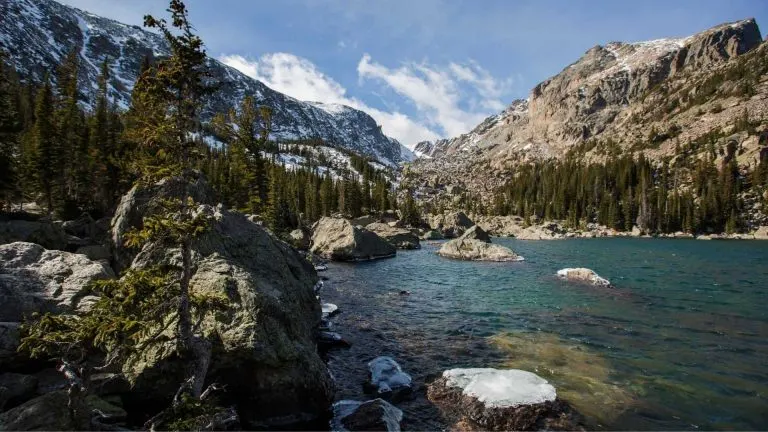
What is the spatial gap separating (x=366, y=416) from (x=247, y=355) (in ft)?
12.7

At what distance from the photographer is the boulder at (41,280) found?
1027cm

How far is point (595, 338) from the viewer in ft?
59.5

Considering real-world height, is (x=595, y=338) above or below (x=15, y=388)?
below

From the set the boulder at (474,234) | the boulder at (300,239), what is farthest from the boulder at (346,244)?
the boulder at (474,234)

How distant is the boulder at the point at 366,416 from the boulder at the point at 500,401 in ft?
6.09

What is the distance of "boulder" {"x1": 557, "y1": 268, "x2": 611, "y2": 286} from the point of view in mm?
31984

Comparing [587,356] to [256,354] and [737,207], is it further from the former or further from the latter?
[737,207]

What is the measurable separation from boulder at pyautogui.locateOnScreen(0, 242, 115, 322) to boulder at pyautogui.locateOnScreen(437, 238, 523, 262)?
46.6 meters

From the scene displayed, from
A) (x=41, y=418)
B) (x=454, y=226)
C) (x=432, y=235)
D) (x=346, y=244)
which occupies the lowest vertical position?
(x=41, y=418)

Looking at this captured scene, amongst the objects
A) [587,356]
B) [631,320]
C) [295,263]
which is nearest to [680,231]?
[631,320]

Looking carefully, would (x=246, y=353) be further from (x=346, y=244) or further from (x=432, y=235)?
(x=432, y=235)

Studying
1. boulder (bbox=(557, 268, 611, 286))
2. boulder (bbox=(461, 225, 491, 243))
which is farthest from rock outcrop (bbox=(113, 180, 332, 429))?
boulder (bbox=(461, 225, 491, 243))

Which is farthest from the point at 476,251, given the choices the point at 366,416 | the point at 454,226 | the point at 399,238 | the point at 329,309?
the point at 454,226

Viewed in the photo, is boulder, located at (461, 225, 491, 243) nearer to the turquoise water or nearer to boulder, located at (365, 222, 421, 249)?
boulder, located at (365, 222, 421, 249)
